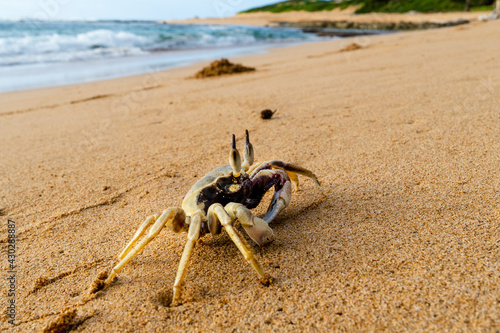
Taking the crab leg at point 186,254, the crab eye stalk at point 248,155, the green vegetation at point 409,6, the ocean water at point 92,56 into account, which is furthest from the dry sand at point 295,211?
the green vegetation at point 409,6

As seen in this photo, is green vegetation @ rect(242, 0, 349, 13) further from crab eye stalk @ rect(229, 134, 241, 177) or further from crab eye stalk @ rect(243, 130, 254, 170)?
crab eye stalk @ rect(229, 134, 241, 177)

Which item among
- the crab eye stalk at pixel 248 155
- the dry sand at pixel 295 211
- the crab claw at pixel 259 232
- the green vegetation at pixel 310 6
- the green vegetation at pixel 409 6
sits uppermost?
the green vegetation at pixel 310 6

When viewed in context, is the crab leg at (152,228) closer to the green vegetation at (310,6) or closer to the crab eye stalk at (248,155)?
the crab eye stalk at (248,155)

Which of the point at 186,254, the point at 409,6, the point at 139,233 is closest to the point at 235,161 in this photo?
the point at 186,254

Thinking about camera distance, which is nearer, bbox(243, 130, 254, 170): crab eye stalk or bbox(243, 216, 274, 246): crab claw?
bbox(243, 216, 274, 246): crab claw

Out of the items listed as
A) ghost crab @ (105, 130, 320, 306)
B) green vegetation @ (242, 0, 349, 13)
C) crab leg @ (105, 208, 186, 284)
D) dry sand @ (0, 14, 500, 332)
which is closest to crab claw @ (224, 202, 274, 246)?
ghost crab @ (105, 130, 320, 306)

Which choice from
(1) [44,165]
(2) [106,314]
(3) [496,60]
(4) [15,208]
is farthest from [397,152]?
(3) [496,60]

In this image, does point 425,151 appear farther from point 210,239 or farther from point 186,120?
point 186,120

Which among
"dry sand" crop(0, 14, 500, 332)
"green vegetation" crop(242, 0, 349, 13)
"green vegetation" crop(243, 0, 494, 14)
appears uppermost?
"green vegetation" crop(242, 0, 349, 13)
